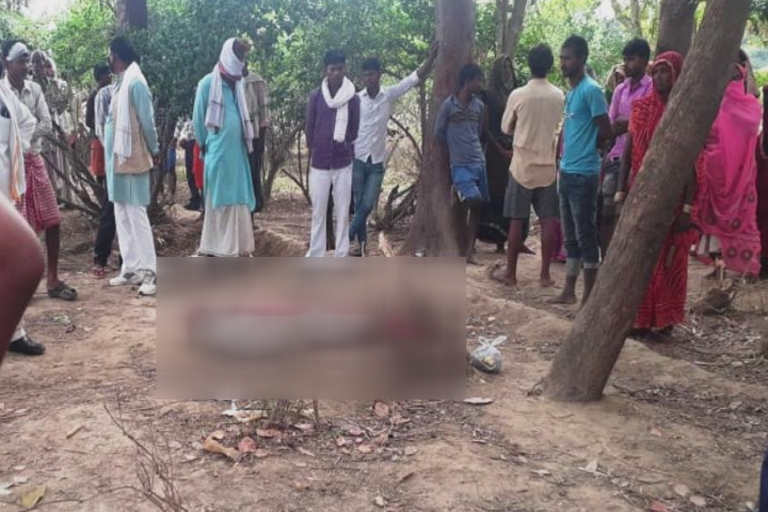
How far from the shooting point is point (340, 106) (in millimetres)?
6398

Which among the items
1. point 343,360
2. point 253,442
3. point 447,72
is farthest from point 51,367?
point 447,72

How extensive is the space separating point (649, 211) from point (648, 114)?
1180 mm

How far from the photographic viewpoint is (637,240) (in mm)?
3553

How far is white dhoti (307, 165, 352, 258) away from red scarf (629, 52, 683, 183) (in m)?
2.64

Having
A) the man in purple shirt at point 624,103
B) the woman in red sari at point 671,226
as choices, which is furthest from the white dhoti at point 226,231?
the woman in red sari at point 671,226

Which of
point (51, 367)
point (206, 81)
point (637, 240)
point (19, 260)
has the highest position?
point (206, 81)

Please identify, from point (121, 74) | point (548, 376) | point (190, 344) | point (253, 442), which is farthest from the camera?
point (121, 74)

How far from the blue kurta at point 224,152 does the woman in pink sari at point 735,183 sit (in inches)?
136

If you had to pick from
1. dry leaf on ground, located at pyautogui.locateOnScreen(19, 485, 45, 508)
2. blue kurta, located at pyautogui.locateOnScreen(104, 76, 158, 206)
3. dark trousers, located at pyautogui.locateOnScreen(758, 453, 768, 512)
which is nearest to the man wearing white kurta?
blue kurta, located at pyautogui.locateOnScreen(104, 76, 158, 206)

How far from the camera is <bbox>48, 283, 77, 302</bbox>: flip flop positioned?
18.1 ft

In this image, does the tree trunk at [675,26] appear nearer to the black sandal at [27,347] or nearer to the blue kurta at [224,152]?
the blue kurta at [224,152]

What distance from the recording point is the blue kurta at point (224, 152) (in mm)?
6164

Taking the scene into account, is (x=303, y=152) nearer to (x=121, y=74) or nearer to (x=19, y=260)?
(x=121, y=74)

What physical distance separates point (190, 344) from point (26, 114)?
288 centimetres
